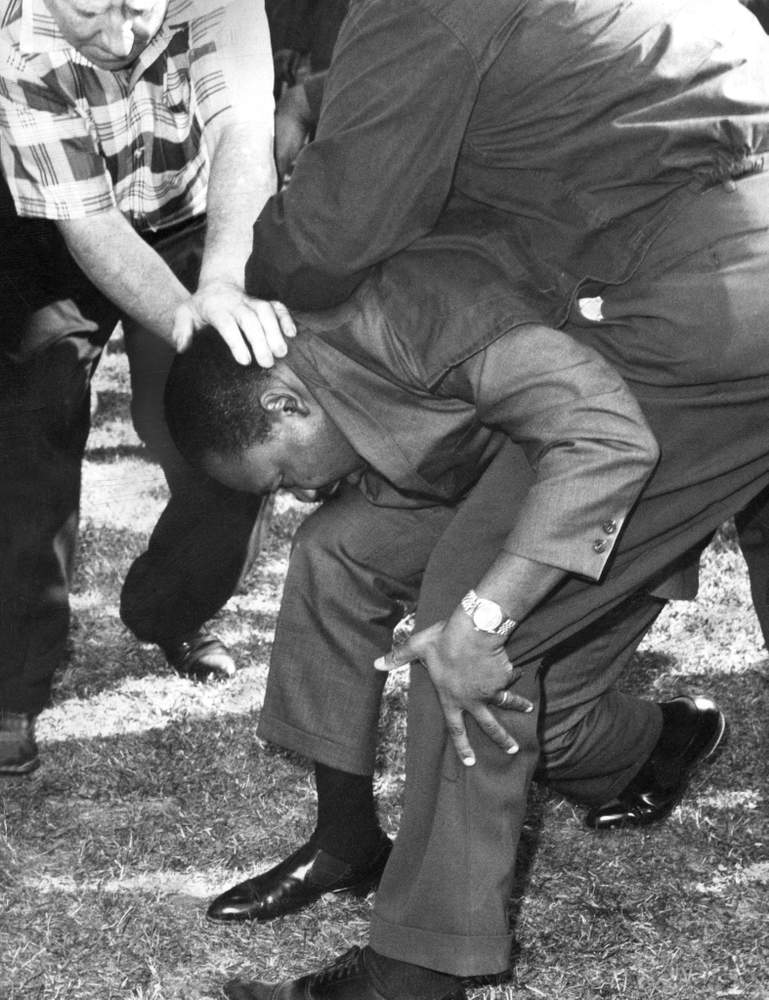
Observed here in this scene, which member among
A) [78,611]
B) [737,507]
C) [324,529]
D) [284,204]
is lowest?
[78,611]

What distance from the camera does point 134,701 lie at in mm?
3795

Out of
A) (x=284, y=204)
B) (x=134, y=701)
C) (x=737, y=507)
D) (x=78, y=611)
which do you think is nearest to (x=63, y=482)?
(x=134, y=701)

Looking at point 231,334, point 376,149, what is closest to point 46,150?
point 231,334

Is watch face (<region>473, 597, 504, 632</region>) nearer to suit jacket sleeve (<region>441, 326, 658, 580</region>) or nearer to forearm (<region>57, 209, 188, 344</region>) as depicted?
suit jacket sleeve (<region>441, 326, 658, 580</region>)

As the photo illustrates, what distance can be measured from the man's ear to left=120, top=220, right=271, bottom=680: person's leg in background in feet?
4.27

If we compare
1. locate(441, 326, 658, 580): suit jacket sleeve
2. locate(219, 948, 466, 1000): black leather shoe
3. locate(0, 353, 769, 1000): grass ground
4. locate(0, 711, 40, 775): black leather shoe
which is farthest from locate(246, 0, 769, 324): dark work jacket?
locate(0, 711, 40, 775): black leather shoe

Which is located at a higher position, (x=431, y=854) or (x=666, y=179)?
(x=666, y=179)

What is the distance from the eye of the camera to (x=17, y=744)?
345cm

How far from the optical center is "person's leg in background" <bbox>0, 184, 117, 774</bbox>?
3402 mm

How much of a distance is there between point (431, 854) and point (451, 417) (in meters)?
0.72

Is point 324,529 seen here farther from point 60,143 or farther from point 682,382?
point 60,143

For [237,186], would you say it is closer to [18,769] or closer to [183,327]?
[183,327]

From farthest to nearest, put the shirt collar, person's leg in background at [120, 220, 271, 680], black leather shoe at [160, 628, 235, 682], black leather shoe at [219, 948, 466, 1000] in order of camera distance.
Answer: black leather shoe at [160, 628, 235, 682] < person's leg in background at [120, 220, 271, 680] < the shirt collar < black leather shoe at [219, 948, 466, 1000]

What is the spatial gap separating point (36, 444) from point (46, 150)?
727mm
